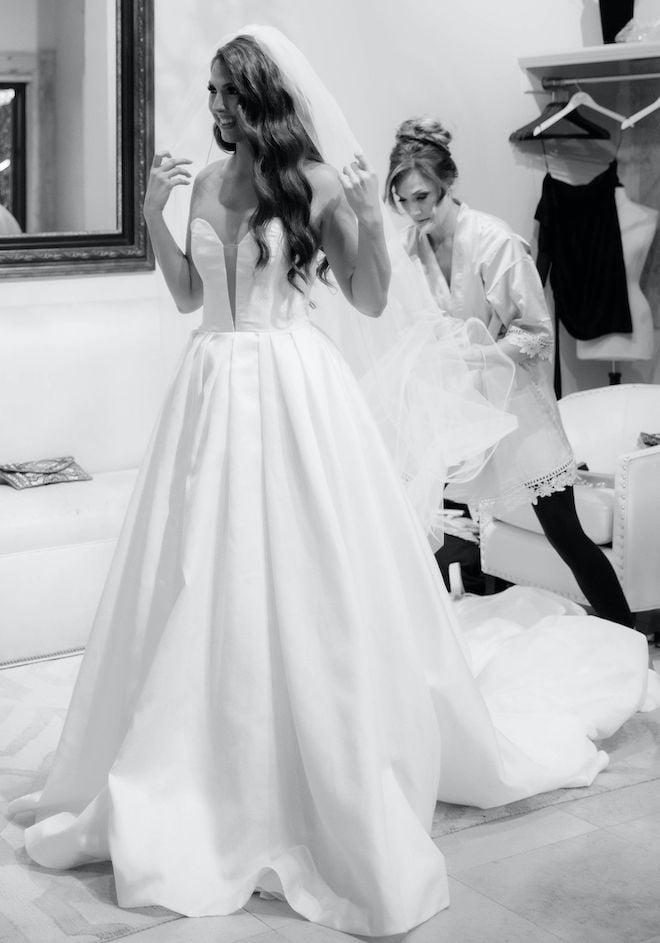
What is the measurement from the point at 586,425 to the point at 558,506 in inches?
34.4

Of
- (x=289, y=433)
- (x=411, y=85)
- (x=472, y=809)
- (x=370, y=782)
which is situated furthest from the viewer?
(x=411, y=85)

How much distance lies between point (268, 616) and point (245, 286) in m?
0.63

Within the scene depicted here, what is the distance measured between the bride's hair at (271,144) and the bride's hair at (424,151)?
99 centimetres

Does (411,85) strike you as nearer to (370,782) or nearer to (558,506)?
(558,506)

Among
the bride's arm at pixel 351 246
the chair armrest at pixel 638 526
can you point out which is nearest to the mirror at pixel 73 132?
the chair armrest at pixel 638 526

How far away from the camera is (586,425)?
4.36 m

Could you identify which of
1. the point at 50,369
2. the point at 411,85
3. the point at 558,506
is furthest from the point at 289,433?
the point at 411,85

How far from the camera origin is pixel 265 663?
230 cm

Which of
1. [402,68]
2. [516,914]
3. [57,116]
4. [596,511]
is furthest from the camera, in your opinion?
[402,68]

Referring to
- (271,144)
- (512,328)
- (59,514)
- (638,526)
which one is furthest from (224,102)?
(638,526)

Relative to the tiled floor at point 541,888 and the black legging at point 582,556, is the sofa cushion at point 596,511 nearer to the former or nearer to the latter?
the black legging at point 582,556

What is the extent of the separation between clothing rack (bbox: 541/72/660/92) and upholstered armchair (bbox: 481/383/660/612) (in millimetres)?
1448

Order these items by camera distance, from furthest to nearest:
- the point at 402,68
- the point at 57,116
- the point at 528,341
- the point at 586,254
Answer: the point at 586,254 → the point at 402,68 → the point at 57,116 → the point at 528,341

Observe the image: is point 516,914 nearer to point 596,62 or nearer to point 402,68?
point 402,68
